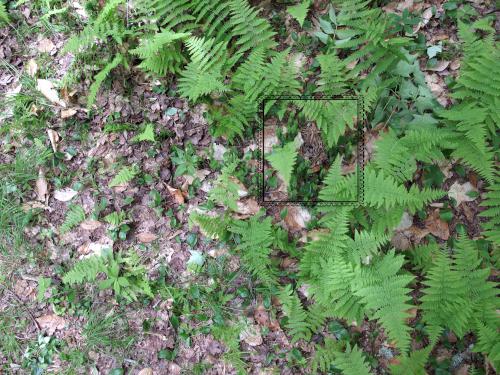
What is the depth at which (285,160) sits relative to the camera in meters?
4.02

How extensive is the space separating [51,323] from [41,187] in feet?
4.73

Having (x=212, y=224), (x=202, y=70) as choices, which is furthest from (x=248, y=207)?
(x=202, y=70)

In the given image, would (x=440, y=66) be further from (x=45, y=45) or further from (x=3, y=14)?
(x=3, y=14)

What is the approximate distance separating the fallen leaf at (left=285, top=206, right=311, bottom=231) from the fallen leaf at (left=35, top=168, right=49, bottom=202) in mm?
2632

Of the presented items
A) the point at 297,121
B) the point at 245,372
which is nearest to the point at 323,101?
the point at 297,121

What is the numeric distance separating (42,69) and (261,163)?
2.82 metres

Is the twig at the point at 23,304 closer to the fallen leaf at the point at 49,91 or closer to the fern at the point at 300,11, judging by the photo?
the fallen leaf at the point at 49,91

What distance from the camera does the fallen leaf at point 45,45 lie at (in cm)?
517

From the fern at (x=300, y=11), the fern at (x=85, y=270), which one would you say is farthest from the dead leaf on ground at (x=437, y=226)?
the fern at (x=85, y=270)

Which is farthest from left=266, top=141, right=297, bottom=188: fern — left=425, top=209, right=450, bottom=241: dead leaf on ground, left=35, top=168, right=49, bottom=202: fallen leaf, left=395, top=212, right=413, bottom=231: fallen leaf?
left=35, top=168, right=49, bottom=202: fallen leaf

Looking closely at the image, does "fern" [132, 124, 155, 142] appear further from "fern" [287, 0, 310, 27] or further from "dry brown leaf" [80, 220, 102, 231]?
"fern" [287, 0, 310, 27]

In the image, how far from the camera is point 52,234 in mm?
4746

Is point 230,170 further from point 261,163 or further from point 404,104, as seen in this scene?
point 404,104

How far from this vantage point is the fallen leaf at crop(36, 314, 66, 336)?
14.9 feet
